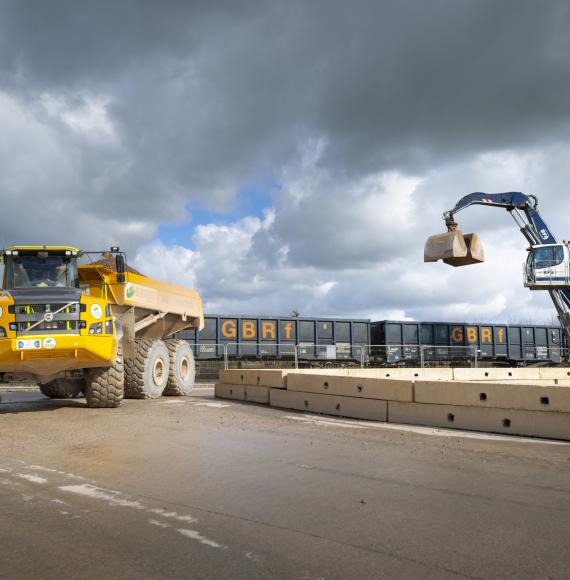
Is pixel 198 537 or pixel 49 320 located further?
pixel 49 320

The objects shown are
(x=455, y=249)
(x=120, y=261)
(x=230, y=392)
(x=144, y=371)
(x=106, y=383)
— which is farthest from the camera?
(x=455, y=249)

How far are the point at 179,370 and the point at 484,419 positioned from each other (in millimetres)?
9486

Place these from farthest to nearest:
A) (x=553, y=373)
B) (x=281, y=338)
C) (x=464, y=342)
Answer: (x=464, y=342), (x=281, y=338), (x=553, y=373)

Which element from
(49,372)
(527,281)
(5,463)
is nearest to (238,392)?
(49,372)

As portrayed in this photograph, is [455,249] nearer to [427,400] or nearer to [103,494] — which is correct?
[427,400]

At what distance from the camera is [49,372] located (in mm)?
11180

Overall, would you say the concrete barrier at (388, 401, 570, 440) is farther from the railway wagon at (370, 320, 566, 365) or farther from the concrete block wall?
the railway wagon at (370, 320, 566, 365)

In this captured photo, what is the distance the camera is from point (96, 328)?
1089cm

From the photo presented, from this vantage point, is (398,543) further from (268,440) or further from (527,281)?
(527,281)

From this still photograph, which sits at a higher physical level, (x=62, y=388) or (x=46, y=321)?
(x=46, y=321)

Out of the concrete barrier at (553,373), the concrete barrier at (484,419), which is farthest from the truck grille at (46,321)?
the concrete barrier at (553,373)

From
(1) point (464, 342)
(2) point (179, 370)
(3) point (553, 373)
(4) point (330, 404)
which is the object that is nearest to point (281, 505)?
(4) point (330, 404)

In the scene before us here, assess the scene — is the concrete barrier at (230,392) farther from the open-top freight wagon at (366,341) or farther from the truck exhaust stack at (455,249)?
the open-top freight wagon at (366,341)

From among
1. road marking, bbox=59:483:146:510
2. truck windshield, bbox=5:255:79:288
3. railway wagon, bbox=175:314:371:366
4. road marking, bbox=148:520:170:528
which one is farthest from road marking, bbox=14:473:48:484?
railway wagon, bbox=175:314:371:366
